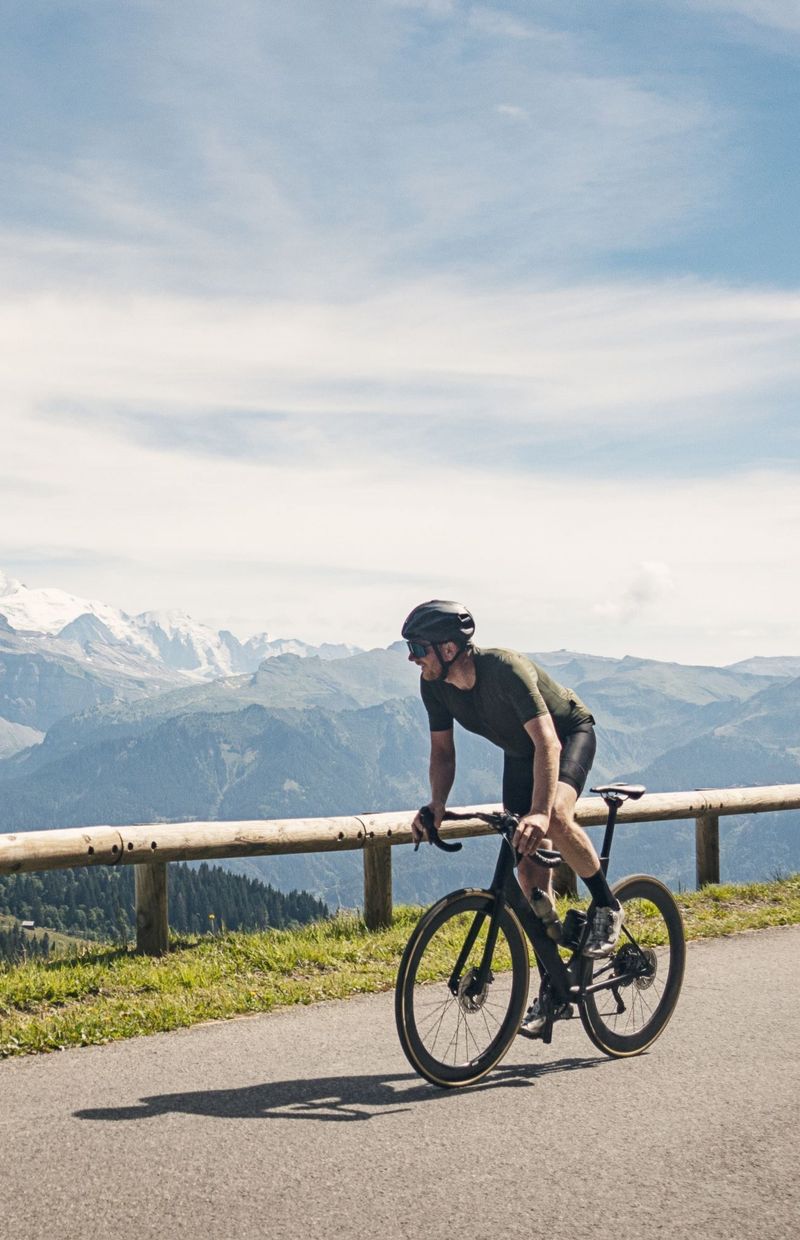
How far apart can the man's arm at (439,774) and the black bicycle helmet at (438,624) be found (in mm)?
527

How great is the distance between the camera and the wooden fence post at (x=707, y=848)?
38.2ft

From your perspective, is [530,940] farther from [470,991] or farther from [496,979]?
[470,991]

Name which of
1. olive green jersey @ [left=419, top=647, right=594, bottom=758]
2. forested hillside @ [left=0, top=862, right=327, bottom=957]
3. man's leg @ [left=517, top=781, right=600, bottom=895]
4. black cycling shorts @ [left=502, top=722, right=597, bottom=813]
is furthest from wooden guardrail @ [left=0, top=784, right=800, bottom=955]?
forested hillside @ [left=0, top=862, right=327, bottom=957]

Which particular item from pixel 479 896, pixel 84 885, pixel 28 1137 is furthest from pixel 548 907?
pixel 84 885

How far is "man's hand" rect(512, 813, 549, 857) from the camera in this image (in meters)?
5.21

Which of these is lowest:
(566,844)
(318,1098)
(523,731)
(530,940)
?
(318,1098)

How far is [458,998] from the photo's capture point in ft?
17.9

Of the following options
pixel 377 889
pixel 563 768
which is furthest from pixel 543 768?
pixel 377 889

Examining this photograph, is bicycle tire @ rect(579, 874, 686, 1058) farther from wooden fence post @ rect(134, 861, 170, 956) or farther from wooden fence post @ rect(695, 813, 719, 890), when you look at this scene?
wooden fence post @ rect(695, 813, 719, 890)

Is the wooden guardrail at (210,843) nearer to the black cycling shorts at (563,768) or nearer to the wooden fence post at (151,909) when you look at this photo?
the wooden fence post at (151,909)

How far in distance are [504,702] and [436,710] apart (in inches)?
20.1

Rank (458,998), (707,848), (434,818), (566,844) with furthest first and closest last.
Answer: (707,848) → (434,818) → (566,844) → (458,998)

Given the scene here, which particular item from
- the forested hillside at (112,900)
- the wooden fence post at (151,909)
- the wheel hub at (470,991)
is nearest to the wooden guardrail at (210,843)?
the wooden fence post at (151,909)

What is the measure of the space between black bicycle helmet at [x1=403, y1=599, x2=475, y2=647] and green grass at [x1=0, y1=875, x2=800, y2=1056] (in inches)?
106
